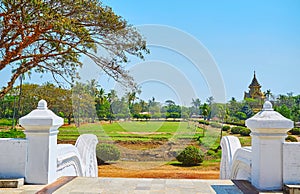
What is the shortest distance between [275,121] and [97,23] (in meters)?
6.48

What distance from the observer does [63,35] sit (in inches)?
326

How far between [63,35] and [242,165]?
5890mm

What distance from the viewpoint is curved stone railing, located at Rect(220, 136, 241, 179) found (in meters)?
5.62

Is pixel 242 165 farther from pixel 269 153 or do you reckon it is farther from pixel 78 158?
pixel 78 158

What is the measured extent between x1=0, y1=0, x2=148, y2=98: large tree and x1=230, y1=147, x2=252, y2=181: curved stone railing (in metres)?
5.05

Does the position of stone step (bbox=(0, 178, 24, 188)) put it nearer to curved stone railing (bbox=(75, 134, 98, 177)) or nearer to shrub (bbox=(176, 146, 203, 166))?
curved stone railing (bbox=(75, 134, 98, 177))

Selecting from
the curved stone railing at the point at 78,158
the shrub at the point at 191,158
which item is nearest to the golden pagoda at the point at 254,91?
the shrub at the point at 191,158

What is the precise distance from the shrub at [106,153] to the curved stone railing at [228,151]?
824cm

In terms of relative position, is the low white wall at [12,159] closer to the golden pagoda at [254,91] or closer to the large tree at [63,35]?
the large tree at [63,35]

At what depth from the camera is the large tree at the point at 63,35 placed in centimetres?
743

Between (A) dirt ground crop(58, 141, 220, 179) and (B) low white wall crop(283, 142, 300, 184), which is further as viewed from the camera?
(A) dirt ground crop(58, 141, 220, 179)

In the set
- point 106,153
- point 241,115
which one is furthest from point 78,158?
point 241,115

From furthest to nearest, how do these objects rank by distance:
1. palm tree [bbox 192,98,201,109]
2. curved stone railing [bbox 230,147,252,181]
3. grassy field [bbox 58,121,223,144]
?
grassy field [bbox 58,121,223,144] → palm tree [bbox 192,98,201,109] → curved stone railing [bbox 230,147,252,181]

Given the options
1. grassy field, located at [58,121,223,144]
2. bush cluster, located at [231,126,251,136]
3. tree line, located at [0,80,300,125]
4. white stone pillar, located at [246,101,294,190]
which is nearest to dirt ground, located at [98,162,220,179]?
tree line, located at [0,80,300,125]
